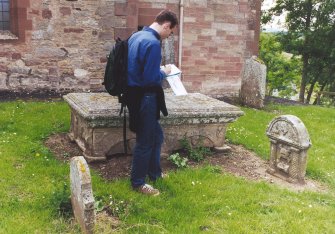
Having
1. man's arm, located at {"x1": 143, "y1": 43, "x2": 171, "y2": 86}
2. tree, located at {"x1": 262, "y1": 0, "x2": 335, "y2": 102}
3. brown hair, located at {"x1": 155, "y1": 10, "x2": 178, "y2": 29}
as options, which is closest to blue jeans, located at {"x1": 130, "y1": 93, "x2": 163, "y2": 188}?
man's arm, located at {"x1": 143, "y1": 43, "x2": 171, "y2": 86}

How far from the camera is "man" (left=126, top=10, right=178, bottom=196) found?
476 cm

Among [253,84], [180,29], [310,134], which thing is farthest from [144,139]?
[180,29]

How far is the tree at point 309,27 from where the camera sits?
64.5 ft

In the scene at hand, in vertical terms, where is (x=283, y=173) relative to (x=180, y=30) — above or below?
below

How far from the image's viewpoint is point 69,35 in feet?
35.4

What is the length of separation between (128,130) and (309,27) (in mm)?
16962

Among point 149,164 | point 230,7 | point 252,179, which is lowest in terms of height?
point 252,179

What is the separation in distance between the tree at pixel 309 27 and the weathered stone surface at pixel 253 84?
9703mm

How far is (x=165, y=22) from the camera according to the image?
4.89 meters

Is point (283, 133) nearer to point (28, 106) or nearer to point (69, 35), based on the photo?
point (28, 106)

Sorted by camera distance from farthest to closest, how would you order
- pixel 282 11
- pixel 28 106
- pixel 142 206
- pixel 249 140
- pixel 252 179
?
1. pixel 282 11
2. pixel 28 106
3. pixel 249 140
4. pixel 252 179
5. pixel 142 206

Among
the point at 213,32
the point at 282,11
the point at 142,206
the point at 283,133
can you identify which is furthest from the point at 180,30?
the point at 282,11

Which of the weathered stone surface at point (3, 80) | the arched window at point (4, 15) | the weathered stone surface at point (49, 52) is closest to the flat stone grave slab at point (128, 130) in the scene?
the weathered stone surface at point (49, 52)

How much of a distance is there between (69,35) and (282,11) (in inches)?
544
